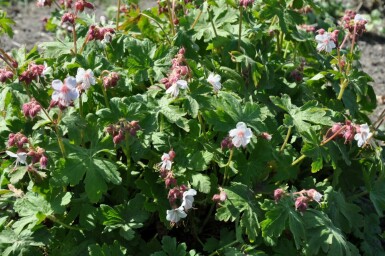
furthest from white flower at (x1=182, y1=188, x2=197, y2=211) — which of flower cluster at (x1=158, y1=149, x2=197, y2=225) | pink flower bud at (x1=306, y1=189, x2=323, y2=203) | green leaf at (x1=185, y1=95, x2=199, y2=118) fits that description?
pink flower bud at (x1=306, y1=189, x2=323, y2=203)

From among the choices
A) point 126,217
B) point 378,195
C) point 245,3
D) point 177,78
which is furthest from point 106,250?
point 378,195

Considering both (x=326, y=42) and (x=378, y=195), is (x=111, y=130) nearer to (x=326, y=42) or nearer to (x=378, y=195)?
(x=326, y=42)

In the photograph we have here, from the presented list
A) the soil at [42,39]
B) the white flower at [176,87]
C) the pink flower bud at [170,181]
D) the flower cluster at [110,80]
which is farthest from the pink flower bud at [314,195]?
the soil at [42,39]

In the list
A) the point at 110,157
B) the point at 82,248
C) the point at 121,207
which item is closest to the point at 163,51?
the point at 110,157

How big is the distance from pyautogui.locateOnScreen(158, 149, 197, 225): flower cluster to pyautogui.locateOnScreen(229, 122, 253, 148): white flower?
294 millimetres

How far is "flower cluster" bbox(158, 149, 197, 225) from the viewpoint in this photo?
2.74 m

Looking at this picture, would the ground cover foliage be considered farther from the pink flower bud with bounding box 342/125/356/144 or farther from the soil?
the soil

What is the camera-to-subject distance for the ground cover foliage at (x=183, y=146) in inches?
114

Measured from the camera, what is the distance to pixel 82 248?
9.95 feet

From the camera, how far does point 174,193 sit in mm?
2785

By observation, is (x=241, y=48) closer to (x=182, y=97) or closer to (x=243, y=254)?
(x=182, y=97)

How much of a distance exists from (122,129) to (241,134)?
0.55 m

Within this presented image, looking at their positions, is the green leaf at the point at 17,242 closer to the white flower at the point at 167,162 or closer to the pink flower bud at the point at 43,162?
the pink flower bud at the point at 43,162

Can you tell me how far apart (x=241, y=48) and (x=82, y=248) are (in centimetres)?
145
